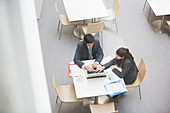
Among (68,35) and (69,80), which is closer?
(69,80)

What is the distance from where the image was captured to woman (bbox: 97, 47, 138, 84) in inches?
149

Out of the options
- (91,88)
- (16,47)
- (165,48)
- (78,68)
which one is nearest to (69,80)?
(78,68)

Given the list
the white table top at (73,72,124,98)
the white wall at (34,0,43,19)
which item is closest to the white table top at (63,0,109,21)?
the white wall at (34,0,43,19)

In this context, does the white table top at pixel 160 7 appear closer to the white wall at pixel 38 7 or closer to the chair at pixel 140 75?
the chair at pixel 140 75

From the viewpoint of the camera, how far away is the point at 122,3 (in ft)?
21.8

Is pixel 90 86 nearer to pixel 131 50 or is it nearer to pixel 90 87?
pixel 90 87

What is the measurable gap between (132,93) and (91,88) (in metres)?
1.24

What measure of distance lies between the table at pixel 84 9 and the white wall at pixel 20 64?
4.52m

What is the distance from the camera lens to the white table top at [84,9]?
5.09 meters

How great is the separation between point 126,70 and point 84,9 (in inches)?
83.9

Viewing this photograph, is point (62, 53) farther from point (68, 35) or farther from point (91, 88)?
point (91, 88)

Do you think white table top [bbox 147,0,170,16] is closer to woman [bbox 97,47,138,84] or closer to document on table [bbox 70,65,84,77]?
woman [bbox 97,47,138,84]

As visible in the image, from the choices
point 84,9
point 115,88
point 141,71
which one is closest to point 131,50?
point 141,71

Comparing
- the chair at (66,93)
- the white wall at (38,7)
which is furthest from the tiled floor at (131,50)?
the chair at (66,93)
